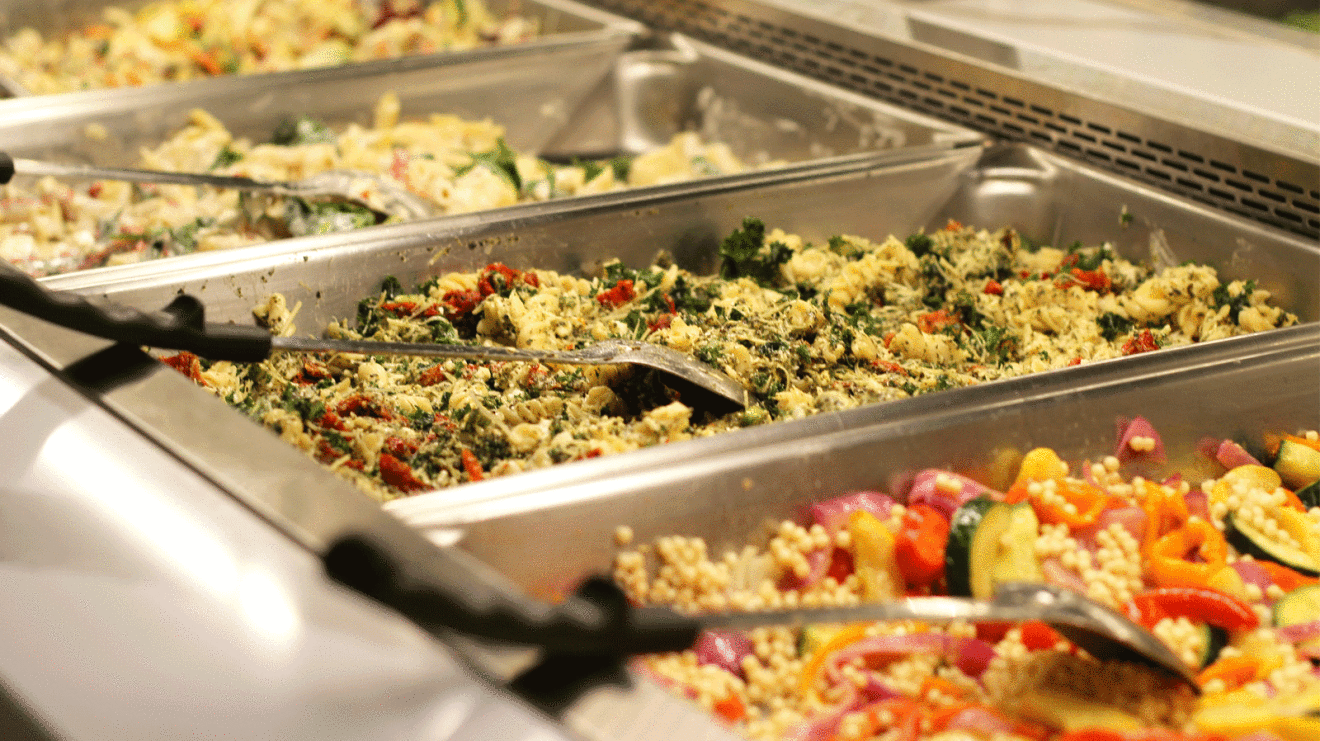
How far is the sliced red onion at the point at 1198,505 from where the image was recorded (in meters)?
1.67

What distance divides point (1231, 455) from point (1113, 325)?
498 millimetres

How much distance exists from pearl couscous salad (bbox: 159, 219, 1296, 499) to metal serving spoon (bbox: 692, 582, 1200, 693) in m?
0.63

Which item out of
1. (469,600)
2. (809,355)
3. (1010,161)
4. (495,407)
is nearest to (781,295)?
(809,355)

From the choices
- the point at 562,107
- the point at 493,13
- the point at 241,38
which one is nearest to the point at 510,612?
the point at 562,107

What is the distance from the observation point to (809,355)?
1.95 m

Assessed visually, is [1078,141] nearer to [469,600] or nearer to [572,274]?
[572,274]

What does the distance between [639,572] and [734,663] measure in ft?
0.54

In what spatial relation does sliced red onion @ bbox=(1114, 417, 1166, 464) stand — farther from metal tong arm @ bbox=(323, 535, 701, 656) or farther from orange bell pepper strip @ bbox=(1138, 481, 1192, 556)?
metal tong arm @ bbox=(323, 535, 701, 656)

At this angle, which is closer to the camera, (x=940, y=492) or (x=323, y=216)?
(x=940, y=492)

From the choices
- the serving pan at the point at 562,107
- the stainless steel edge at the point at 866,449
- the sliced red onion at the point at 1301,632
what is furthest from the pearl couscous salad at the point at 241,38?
the sliced red onion at the point at 1301,632

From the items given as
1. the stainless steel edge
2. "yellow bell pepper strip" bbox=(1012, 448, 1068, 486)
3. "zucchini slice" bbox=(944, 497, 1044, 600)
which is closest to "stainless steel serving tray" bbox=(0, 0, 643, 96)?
the stainless steel edge

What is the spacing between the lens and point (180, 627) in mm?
1043

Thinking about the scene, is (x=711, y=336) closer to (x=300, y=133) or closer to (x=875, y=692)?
(x=875, y=692)

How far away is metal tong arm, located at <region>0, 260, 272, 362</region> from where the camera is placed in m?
1.35
